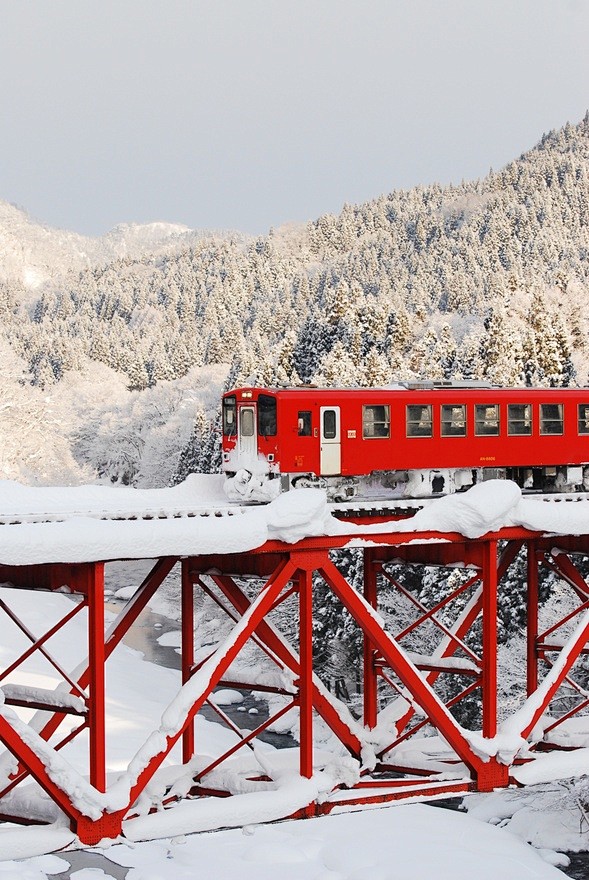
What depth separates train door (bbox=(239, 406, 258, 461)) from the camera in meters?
26.2

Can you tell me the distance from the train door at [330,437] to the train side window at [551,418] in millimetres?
5438

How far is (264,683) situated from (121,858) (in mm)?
27452

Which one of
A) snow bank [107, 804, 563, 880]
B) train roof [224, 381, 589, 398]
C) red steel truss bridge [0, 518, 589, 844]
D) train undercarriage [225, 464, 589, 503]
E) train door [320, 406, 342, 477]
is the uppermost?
train roof [224, 381, 589, 398]

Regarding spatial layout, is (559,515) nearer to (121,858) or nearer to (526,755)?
(526,755)

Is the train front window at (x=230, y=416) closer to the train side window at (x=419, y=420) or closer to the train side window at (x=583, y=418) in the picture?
the train side window at (x=419, y=420)

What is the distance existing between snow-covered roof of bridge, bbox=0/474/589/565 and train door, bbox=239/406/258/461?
5328mm

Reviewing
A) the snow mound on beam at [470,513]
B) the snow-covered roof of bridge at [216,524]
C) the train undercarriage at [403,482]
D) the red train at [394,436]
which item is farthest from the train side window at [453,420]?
the snow mound on beam at [470,513]

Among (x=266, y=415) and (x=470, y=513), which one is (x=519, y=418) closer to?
(x=266, y=415)

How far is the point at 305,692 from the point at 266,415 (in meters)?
9.65

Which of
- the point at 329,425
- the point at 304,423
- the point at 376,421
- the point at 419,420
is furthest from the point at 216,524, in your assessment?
the point at 419,420

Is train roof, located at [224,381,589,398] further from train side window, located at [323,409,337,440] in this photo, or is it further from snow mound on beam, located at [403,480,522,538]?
snow mound on beam, located at [403,480,522,538]

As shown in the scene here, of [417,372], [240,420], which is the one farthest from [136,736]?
[417,372]

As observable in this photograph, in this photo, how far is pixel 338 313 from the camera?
116062mm

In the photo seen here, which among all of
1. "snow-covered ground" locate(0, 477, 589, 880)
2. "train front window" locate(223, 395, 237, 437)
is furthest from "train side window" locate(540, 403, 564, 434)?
"snow-covered ground" locate(0, 477, 589, 880)
